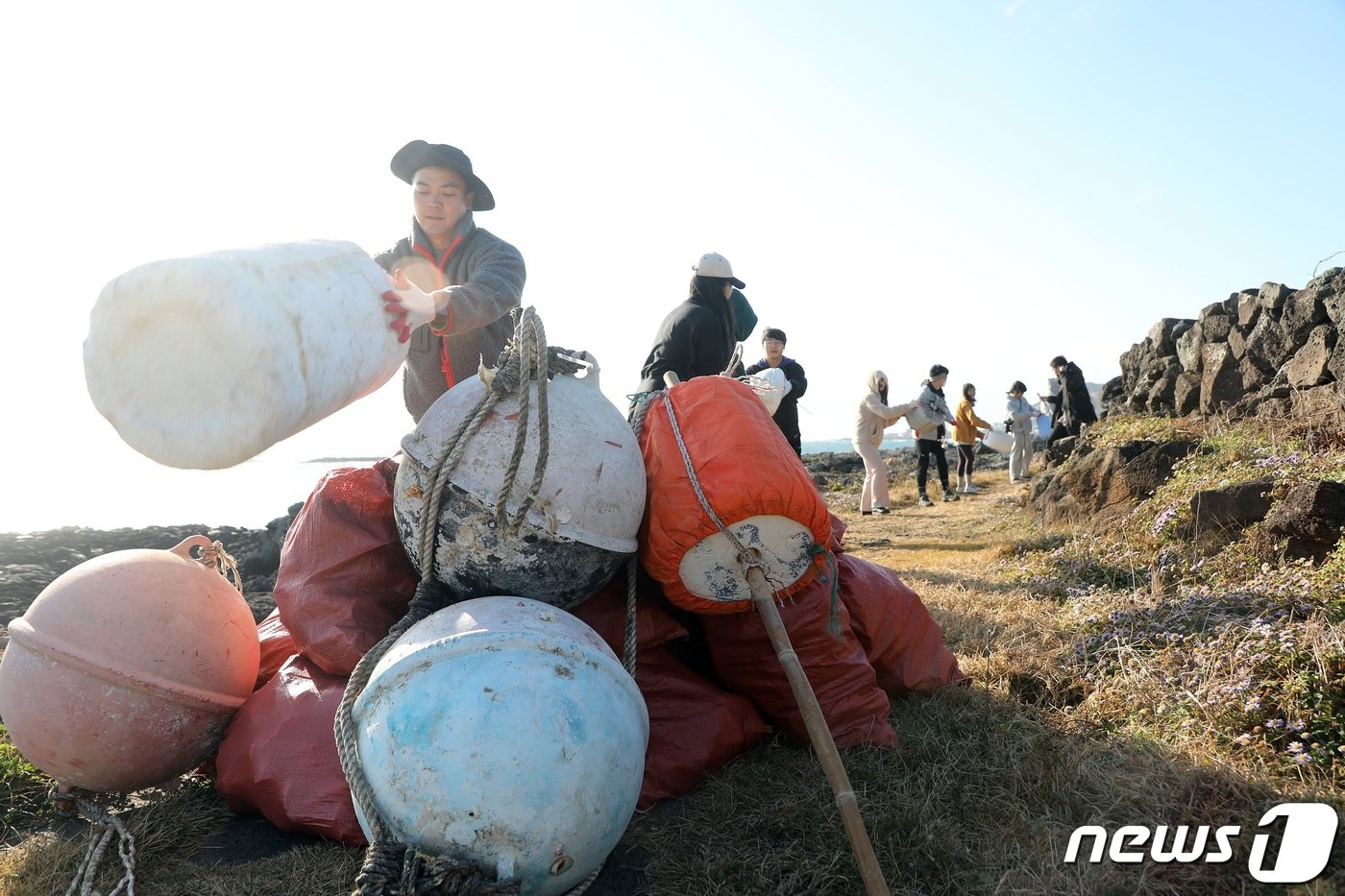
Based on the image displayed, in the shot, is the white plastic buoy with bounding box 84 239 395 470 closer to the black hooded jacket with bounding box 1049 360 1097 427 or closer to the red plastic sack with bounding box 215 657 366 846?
the red plastic sack with bounding box 215 657 366 846

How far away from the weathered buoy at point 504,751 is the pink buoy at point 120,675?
1033mm

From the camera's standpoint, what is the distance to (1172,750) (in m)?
2.45

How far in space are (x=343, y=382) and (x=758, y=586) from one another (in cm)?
129

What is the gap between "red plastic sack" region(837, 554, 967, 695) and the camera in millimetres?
3182

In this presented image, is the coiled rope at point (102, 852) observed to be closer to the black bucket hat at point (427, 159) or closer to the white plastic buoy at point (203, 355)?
the white plastic buoy at point (203, 355)

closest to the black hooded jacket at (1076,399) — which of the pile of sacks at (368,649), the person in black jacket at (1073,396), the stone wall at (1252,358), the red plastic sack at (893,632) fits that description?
the person in black jacket at (1073,396)

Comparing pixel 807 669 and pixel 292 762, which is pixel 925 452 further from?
pixel 292 762

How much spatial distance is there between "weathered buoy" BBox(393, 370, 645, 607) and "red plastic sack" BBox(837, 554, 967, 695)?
1162 millimetres

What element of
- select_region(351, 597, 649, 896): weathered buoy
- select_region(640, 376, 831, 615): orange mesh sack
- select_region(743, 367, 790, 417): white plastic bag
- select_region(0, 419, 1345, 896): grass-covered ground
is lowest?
select_region(0, 419, 1345, 896): grass-covered ground

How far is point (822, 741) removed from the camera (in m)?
2.11

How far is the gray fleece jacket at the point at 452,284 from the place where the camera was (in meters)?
3.36

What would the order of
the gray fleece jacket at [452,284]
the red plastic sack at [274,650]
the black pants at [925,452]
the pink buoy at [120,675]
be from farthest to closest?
the black pants at [925,452] → the gray fleece jacket at [452,284] → the red plastic sack at [274,650] → the pink buoy at [120,675]

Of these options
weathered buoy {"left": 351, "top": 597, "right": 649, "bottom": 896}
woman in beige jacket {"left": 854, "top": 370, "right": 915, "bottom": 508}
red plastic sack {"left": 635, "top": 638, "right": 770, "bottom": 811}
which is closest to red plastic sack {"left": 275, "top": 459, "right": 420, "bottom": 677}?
weathered buoy {"left": 351, "top": 597, "right": 649, "bottom": 896}

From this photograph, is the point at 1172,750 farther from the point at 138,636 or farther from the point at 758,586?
the point at 138,636
